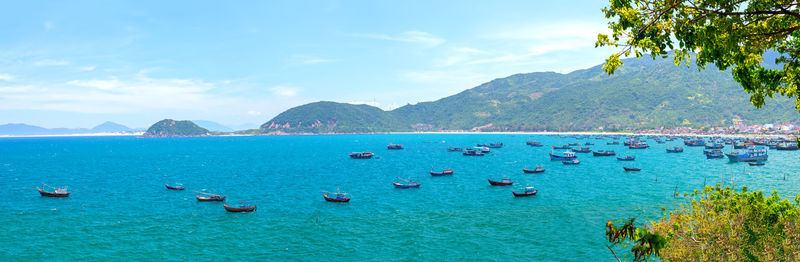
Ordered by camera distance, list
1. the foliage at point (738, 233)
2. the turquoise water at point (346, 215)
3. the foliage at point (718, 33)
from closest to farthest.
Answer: the foliage at point (718, 33)
the foliage at point (738, 233)
the turquoise water at point (346, 215)

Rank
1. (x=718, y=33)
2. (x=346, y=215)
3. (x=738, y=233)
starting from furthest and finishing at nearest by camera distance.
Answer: (x=346, y=215), (x=738, y=233), (x=718, y=33)

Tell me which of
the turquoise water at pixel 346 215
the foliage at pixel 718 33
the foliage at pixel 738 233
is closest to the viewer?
the foliage at pixel 718 33

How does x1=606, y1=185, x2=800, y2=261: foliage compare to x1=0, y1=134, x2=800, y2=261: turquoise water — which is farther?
x1=0, y1=134, x2=800, y2=261: turquoise water

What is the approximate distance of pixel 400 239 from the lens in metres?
45.8

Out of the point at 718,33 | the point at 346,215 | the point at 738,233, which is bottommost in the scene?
the point at 346,215

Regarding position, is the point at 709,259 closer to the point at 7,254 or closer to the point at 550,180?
the point at 7,254

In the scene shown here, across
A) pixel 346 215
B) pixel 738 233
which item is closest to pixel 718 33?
pixel 738 233

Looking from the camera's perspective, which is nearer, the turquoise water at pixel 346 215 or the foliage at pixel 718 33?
the foliage at pixel 718 33

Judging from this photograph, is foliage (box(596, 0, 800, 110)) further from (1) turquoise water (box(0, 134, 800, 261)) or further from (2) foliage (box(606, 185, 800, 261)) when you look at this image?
(1) turquoise water (box(0, 134, 800, 261))

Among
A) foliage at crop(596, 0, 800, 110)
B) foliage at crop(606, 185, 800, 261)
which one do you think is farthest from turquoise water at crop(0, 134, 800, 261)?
foliage at crop(596, 0, 800, 110)

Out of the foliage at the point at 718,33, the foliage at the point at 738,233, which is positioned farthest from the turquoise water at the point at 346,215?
the foliage at the point at 718,33

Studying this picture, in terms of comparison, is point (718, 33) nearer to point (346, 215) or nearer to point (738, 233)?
point (738, 233)

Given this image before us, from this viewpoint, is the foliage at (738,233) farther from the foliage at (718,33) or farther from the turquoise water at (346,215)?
the turquoise water at (346,215)

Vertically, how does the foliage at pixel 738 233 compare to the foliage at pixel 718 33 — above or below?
below
